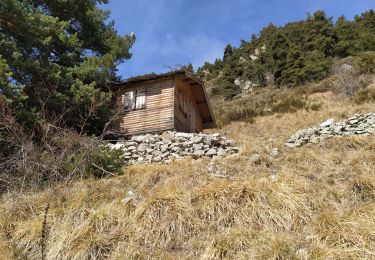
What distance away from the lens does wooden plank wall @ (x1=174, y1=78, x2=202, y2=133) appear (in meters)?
17.0

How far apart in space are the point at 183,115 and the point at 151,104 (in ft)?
6.26

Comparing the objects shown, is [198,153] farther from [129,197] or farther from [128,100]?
[128,100]

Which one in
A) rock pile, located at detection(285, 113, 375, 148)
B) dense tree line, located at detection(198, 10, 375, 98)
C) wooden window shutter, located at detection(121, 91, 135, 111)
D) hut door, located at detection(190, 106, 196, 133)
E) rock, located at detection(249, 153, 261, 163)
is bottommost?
rock, located at detection(249, 153, 261, 163)

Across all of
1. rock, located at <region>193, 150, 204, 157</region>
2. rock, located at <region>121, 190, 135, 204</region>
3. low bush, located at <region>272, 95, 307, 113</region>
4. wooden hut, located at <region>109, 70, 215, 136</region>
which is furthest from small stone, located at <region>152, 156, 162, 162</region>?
low bush, located at <region>272, 95, 307, 113</region>

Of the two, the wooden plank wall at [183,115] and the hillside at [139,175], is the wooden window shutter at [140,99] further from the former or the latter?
the wooden plank wall at [183,115]

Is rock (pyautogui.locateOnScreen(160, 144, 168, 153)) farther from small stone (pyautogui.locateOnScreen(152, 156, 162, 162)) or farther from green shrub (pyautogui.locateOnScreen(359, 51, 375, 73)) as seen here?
green shrub (pyautogui.locateOnScreen(359, 51, 375, 73))

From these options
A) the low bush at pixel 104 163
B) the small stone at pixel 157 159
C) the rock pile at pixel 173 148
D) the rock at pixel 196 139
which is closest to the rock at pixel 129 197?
the low bush at pixel 104 163

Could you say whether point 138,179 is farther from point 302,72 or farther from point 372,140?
point 302,72

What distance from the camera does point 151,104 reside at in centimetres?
1691

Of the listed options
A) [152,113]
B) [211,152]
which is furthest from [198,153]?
[152,113]

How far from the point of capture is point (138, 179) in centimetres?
1031

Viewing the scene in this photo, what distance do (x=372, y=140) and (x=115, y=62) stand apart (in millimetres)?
10820

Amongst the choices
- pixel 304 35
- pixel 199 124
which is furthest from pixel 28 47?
pixel 304 35

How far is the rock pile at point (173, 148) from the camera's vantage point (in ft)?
43.1
